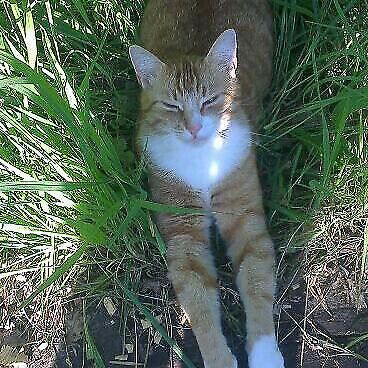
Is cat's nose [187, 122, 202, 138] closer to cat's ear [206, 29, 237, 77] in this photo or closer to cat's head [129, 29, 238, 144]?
cat's head [129, 29, 238, 144]

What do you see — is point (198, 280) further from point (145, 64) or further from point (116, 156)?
point (145, 64)

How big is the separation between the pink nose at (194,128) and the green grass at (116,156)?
0.19 meters

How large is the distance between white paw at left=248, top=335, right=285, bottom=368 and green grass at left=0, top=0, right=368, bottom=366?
278 millimetres

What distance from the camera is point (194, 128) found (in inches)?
62.0

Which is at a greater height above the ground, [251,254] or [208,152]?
[208,152]

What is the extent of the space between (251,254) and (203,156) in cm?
29

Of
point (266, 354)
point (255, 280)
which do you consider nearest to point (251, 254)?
point (255, 280)

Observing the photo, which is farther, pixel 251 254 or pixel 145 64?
pixel 251 254

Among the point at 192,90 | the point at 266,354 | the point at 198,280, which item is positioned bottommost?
the point at 266,354

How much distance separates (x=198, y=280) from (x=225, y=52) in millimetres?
582

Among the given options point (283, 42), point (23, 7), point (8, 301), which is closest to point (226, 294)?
point (8, 301)

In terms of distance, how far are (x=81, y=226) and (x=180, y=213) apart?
0.85 feet

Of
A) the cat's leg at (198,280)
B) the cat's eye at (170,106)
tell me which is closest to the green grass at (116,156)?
the cat's leg at (198,280)

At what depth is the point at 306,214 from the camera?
186cm
